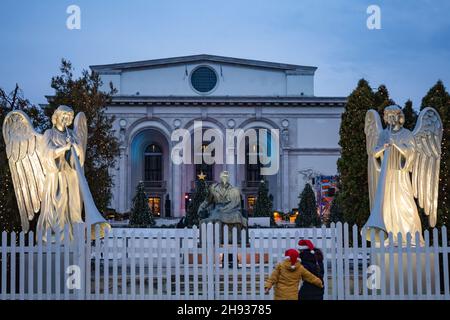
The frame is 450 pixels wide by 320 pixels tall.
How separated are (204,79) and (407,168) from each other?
39.7 m

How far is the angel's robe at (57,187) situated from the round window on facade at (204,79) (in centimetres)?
3861

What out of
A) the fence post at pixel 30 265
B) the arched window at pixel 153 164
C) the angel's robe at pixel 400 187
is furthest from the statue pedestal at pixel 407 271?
the arched window at pixel 153 164

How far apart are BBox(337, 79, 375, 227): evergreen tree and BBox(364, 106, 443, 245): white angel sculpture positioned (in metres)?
7.44

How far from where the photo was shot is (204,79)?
49531 mm

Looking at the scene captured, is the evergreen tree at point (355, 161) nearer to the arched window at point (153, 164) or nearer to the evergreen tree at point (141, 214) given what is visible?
the evergreen tree at point (141, 214)

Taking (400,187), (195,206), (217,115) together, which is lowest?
(195,206)

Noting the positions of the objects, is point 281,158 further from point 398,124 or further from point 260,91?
point 398,124

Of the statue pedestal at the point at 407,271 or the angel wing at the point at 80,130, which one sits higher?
the angel wing at the point at 80,130

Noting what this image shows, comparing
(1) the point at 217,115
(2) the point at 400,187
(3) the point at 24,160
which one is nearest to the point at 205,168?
(1) the point at 217,115

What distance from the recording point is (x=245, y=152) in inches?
1944

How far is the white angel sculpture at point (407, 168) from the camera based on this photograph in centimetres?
1073

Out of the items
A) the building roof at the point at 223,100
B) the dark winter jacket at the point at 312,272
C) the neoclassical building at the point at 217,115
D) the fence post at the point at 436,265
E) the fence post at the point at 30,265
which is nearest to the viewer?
the dark winter jacket at the point at 312,272

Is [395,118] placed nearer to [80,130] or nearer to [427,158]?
[427,158]
